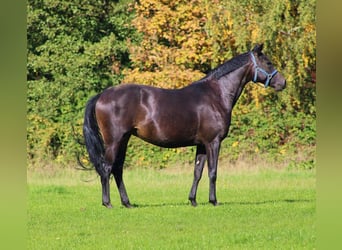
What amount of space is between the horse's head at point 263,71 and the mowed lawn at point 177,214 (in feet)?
6.43

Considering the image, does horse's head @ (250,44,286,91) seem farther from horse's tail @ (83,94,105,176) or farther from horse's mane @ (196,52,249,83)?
horse's tail @ (83,94,105,176)

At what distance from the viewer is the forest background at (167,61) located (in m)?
17.8

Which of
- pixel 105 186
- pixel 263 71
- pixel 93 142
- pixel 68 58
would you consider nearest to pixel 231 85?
pixel 263 71

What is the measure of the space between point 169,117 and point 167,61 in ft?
30.2

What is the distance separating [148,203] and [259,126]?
7.56 meters

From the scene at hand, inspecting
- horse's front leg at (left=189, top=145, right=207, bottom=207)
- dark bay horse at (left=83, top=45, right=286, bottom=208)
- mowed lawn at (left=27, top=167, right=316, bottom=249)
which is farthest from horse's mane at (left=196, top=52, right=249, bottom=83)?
mowed lawn at (left=27, top=167, right=316, bottom=249)

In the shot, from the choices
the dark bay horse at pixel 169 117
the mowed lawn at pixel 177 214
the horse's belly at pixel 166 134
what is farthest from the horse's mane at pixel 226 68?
the mowed lawn at pixel 177 214

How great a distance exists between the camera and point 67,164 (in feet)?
62.2

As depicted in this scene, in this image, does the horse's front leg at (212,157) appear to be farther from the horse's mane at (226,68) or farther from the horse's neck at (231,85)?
the horse's mane at (226,68)

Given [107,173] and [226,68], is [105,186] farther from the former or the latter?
[226,68]

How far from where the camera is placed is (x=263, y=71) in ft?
38.0

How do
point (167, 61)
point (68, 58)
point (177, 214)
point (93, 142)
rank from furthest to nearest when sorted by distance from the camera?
point (68, 58)
point (167, 61)
point (93, 142)
point (177, 214)
